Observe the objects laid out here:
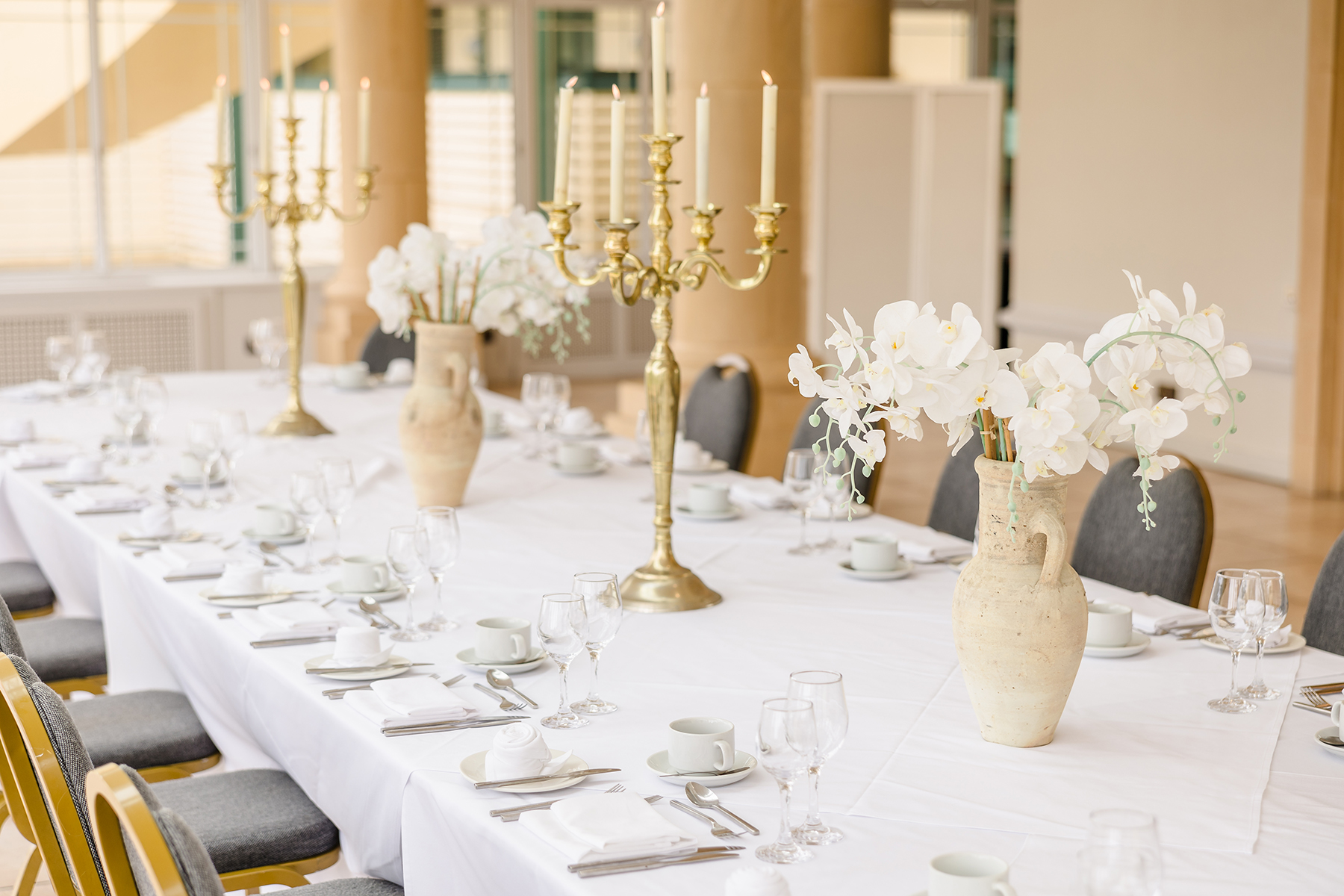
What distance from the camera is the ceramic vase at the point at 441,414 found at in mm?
3270

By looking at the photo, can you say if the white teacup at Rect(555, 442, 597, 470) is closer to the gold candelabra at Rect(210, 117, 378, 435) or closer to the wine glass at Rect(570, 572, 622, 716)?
the gold candelabra at Rect(210, 117, 378, 435)

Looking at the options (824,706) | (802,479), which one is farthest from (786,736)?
(802,479)

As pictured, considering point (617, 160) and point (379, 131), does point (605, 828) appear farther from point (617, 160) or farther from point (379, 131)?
point (379, 131)

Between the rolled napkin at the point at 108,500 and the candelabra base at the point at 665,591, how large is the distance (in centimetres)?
143

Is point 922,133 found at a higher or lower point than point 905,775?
higher

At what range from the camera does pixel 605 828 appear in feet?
5.24

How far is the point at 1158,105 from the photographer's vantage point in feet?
25.8

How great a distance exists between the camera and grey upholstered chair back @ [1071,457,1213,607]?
2873mm

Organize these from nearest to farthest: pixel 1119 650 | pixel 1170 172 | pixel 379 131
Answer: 1. pixel 1119 650
2. pixel 1170 172
3. pixel 379 131

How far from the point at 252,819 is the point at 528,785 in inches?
30.6

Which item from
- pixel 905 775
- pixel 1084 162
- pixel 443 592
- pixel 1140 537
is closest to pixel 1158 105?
pixel 1084 162

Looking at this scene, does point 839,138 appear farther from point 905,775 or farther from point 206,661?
point 905,775

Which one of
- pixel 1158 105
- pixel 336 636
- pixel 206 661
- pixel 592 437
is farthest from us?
pixel 1158 105

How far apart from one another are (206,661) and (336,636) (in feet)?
1.22
